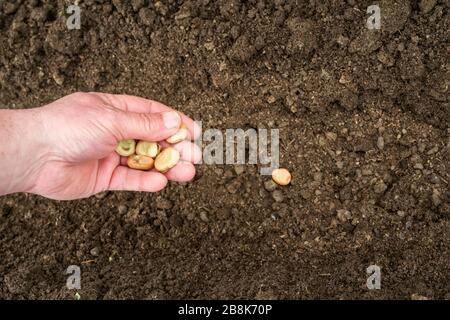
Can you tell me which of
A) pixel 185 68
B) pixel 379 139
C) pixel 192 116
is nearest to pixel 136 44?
pixel 185 68

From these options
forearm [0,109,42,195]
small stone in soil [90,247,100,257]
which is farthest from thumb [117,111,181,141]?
small stone in soil [90,247,100,257]

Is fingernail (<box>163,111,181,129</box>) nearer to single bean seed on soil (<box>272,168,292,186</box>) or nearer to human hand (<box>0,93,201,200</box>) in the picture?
human hand (<box>0,93,201,200</box>)

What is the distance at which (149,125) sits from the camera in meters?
2.03

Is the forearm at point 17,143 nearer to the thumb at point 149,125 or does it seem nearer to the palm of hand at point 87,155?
the palm of hand at point 87,155

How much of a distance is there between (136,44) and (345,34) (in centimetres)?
83

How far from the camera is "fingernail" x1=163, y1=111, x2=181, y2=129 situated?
2092mm

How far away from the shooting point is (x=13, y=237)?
2.43 metres

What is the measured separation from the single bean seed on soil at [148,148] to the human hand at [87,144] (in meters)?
0.07

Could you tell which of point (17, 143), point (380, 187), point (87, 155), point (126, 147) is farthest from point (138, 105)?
point (380, 187)

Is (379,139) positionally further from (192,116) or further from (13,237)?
(13,237)

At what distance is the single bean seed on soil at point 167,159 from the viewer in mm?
2178

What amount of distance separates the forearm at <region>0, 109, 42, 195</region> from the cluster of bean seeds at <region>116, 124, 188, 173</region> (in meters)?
0.31

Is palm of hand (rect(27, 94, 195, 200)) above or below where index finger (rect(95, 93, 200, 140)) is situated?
below

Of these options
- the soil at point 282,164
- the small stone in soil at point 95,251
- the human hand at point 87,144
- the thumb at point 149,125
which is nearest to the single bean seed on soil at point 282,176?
the soil at point 282,164
